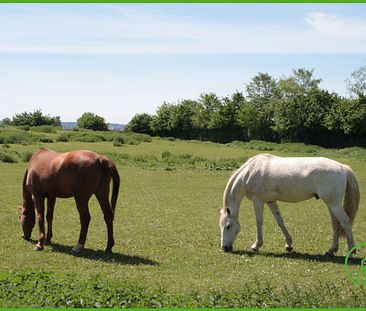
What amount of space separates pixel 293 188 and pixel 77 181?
4.69 metres

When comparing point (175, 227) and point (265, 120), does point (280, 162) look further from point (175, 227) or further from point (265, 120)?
point (265, 120)

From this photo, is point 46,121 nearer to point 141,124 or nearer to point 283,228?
point 141,124

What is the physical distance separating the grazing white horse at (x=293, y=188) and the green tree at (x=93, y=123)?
79059mm

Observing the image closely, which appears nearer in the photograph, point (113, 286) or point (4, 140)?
point (113, 286)

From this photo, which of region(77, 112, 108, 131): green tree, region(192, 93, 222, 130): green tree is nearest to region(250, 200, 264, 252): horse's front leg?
region(192, 93, 222, 130): green tree

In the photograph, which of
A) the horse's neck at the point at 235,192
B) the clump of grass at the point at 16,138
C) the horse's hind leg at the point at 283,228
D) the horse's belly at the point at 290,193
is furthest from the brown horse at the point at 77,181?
the clump of grass at the point at 16,138

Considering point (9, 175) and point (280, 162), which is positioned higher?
point (280, 162)

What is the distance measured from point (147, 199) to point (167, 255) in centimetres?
913

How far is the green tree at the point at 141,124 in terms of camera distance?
8756cm

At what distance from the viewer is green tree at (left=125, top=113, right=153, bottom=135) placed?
3447 inches

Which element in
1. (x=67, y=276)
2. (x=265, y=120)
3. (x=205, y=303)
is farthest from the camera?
(x=265, y=120)

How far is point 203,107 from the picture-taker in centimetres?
8544

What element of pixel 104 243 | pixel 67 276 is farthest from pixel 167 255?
pixel 67 276

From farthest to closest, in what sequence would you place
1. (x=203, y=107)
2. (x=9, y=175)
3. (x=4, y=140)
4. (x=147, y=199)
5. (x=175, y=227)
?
(x=203, y=107), (x=4, y=140), (x=9, y=175), (x=147, y=199), (x=175, y=227)
